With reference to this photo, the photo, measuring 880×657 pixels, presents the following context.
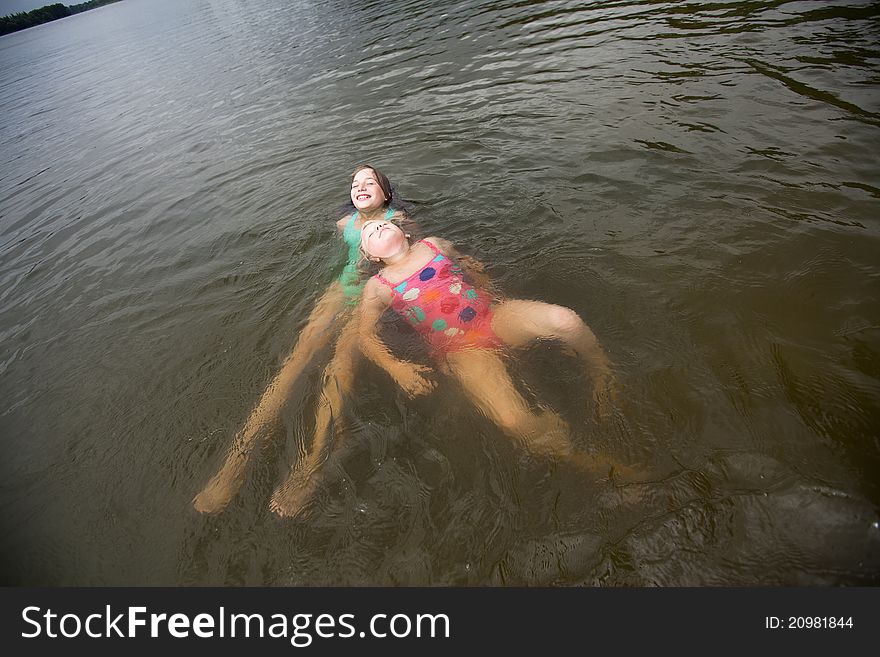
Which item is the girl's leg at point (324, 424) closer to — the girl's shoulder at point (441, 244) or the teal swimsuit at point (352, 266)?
the teal swimsuit at point (352, 266)

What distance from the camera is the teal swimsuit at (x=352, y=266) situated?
5.30 meters

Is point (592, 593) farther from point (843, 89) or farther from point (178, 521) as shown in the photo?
point (843, 89)

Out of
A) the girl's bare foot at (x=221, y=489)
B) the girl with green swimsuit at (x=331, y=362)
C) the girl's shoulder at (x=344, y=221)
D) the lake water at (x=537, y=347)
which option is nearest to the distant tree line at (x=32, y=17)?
the lake water at (x=537, y=347)

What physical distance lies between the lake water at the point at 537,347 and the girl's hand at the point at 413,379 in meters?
0.13

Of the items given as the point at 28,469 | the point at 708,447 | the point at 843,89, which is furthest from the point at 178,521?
the point at 843,89

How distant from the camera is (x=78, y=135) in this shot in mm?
14992

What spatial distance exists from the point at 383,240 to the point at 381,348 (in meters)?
1.31

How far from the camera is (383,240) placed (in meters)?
5.08

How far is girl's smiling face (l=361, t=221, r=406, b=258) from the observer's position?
5.10 metres

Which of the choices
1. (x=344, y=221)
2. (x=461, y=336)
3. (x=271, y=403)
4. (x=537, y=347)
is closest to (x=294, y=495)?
(x=271, y=403)

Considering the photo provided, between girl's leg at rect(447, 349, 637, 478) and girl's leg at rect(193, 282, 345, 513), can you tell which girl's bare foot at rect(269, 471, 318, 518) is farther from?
girl's leg at rect(447, 349, 637, 478)

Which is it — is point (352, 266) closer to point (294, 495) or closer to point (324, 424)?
point (324, 424)

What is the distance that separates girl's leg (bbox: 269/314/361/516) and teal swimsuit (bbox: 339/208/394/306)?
414 millimetres

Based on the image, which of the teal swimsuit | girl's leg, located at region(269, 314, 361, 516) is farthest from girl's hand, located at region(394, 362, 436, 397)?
the teal swimsuit
